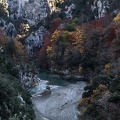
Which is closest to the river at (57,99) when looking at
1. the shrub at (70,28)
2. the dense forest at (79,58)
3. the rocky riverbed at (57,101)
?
the rocky riverbed at (57,101)

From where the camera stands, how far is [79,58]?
5625 centimetres

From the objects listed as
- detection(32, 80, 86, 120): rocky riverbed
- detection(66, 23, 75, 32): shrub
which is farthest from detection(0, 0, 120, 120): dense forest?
detection(32, 80, 86, 120): rocky riverbed

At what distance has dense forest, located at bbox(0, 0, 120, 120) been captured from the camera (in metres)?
25.4

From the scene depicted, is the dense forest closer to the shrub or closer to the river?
the shrub

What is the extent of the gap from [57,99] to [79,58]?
57.9ft

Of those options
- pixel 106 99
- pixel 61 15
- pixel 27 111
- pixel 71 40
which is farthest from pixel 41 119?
pixel 61 15

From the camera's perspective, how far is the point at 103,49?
2067 inches

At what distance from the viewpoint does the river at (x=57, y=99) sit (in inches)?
1313

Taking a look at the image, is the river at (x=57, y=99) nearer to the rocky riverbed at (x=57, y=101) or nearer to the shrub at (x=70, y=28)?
the rocky riverbed at (x=57, y=101)

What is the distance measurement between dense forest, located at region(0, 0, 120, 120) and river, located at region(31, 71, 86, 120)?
165cm

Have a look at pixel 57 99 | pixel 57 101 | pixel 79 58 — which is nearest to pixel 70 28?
pixel 79 58

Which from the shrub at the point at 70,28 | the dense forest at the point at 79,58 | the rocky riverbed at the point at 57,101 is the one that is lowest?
the rocky riverbed at the point at 57,101

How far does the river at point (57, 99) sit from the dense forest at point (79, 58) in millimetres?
1648

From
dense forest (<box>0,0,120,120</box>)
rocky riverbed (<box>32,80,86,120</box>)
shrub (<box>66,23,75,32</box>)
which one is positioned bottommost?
rocky riverbed (<box>32,80,86,120</box>)
